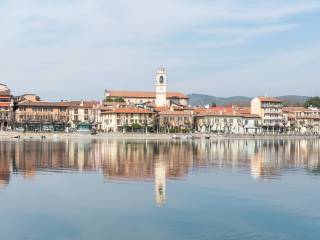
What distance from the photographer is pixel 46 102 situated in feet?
421

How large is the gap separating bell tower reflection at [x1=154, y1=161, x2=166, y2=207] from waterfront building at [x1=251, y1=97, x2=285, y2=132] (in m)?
102

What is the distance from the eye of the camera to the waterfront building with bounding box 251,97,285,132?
142 metres

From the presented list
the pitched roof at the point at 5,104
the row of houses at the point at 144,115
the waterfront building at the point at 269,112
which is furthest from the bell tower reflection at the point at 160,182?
the waterfront building at the point at 269,112

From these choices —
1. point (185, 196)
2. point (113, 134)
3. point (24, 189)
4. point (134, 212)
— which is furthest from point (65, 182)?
point (113, 134)

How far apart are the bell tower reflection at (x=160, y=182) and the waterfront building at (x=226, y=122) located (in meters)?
93.4

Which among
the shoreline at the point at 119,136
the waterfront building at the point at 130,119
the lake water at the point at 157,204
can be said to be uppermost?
the waterfront building at the point at 130,119

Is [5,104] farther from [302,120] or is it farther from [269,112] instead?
[302,120]

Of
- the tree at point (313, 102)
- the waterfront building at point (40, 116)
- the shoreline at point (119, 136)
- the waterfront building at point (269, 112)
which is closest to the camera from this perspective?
the shoreline at point (119, 136)

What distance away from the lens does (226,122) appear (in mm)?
137750

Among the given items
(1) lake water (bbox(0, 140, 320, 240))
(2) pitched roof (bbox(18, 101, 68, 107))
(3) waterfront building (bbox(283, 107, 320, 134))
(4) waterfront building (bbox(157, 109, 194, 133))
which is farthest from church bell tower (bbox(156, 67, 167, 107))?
(1) lake water (bbox(0, 140, 320, 240))

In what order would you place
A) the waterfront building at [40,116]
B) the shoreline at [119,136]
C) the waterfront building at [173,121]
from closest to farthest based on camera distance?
the shoreline at [119,136]
the waterfront building at [40,116]
the waterfront building at [173,121]

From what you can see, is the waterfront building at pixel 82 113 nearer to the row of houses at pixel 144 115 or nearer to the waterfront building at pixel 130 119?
the row of houses at pixel 144 115

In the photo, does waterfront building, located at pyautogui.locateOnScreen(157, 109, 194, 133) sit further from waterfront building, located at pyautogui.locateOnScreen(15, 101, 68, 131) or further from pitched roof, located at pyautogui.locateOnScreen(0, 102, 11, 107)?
pitched roof, located at pyautogui.locateOnScreen(0, 102, 11, 107)

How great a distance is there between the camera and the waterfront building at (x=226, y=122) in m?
136
